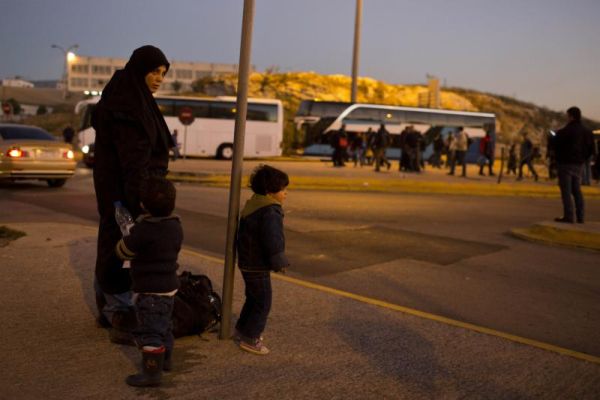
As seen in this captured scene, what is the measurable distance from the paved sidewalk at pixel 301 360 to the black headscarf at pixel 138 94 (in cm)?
144

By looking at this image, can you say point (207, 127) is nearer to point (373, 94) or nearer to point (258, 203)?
point (258, 203)

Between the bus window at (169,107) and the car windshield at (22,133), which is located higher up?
the bus window at (169,107)

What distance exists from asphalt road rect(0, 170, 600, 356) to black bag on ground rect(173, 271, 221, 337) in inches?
78.2

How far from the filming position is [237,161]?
4.42 meters

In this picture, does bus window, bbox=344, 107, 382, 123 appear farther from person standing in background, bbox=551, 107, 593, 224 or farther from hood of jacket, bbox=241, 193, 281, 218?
hood of jacket, bbox=241, 193, 281, 218

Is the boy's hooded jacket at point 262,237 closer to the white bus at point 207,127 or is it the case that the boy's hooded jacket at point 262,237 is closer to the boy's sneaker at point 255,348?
the boy's sneaker at point 255,348

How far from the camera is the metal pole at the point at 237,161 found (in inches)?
175

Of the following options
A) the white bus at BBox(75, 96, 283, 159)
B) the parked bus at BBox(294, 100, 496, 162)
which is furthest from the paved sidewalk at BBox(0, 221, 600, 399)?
the parked bus at BBox(294, 100, 496, 162)

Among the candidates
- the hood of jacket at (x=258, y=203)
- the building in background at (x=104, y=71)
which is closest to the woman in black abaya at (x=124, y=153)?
the hood of jacket at (x=258, y=203)

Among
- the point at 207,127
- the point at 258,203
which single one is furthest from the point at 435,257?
the point at 207,127

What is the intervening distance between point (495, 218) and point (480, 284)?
6226mm

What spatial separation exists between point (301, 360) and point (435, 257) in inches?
176

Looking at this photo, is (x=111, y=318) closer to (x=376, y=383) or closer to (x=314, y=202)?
(x=376, y=383)

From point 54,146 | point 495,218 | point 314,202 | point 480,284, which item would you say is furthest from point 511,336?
point 54,146
